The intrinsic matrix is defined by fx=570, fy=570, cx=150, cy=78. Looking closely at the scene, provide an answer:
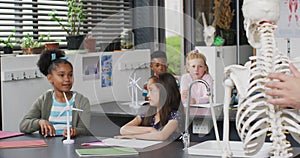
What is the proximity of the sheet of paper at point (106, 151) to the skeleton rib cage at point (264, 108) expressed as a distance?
908 millimetres

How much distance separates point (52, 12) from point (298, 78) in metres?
3.62

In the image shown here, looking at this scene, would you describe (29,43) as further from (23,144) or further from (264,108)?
(264,108)

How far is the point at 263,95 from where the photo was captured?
1.68 meters

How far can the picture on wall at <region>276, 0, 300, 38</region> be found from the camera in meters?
5.89

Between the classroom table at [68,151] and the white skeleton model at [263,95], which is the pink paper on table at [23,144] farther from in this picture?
the white skeleton model at [263,95]

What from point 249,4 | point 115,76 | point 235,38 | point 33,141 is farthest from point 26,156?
point 235,38

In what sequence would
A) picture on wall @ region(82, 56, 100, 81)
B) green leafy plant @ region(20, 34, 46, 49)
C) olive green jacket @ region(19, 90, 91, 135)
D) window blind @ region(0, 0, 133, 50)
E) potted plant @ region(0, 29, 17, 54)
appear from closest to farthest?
olive green jacket @ region(19, 90, 91, 135), potted plant @ region(0, 29, 17, 54), green leafy plant @ region(20, 34, 46, 49), window blind @ region(0, 0, 133, 50), picture on wall @ region(82, 56, 100, 81)

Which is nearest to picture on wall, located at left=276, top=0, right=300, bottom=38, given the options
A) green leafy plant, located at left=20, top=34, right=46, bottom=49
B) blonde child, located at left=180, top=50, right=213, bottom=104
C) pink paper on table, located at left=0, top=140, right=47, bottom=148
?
blonde child, located at left=180, top=50, right=213, bottom=104

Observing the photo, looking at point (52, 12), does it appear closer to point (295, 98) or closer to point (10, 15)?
point (10, 15)

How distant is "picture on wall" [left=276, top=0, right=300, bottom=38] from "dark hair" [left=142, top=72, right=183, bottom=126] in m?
3.16

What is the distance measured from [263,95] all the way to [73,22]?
3.51 m

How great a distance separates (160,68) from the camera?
4559mm

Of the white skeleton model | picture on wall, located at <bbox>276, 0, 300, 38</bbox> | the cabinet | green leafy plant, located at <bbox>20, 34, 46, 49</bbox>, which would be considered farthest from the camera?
the cabinet

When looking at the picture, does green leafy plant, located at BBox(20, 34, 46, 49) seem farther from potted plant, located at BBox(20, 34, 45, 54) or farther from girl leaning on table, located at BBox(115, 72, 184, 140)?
girl leaning on table, located at BBox(115, 72, 184, 140)
